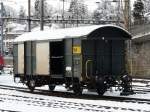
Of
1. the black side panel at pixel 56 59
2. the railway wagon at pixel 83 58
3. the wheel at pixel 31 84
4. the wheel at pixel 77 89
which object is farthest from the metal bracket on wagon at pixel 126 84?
the wheel at pixel 31 84

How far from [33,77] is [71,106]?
8.27m

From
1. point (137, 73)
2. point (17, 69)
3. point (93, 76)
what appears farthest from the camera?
point (137, 73)

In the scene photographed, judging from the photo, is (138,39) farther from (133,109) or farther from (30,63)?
(133,109)

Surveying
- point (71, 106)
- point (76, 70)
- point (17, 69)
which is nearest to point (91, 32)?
point (76, 70)

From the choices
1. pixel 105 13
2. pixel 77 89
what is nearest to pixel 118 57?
pixel 77 89

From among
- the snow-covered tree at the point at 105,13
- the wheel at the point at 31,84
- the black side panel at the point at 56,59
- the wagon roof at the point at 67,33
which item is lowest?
the wheel at the point at 31,84

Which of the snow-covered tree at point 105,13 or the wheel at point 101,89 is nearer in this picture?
the wheel at point 101,89

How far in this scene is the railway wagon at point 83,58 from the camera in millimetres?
20938

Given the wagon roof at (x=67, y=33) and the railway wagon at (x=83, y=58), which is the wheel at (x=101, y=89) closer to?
the railway wagon at (x=83, y=58)

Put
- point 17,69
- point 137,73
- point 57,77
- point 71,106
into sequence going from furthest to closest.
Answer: point 137,73, point 17,69, point 57,77, point 71,106

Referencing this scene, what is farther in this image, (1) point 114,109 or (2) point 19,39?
(2) point 19,39

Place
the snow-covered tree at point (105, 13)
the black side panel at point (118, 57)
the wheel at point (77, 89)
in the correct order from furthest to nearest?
the snow-covered tree at point (105, 13), the black side panel at point (118, 57), the wheel at point (77, 89)

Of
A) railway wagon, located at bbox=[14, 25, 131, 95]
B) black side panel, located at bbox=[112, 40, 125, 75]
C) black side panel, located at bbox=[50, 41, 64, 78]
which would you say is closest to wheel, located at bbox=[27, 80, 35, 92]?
railway wagon, located at bbox=[14, 25, 131, 95]

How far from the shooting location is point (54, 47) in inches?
912
